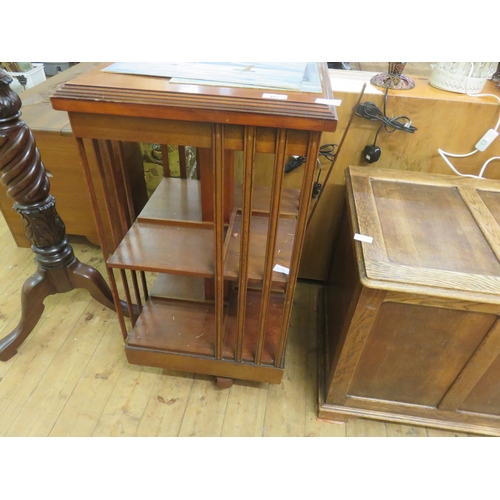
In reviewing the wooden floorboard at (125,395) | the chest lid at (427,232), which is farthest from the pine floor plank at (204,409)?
the chest lid at (427,232)

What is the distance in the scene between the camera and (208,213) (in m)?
1.09

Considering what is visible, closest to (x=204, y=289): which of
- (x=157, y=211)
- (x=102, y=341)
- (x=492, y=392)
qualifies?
(x=157, y=211)

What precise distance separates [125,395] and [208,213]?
735 mm

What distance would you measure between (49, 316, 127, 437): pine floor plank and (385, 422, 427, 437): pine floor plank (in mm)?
988

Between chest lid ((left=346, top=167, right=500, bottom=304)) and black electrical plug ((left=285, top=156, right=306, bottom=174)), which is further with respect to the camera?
black electrical plug ((left=285, top=156, right=306, bottom=174))

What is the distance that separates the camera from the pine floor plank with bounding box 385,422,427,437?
4.02 feet

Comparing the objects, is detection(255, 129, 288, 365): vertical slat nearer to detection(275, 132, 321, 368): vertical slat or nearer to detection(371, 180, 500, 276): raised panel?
detection(275, 132, 321, 368): vertical slat

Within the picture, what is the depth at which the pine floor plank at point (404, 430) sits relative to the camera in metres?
1.23

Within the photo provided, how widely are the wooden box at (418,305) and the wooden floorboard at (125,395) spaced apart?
129mm

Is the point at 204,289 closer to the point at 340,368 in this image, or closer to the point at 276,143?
the point at 340,368

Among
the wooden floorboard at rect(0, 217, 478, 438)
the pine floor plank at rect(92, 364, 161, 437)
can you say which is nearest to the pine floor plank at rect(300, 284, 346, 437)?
the wooden floorboard at rect(0, 217, 478, 438)

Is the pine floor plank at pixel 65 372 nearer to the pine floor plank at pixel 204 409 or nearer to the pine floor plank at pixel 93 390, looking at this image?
the pine floor plank at pixel 93 390

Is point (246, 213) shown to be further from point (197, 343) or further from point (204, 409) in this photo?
point (204, 409)

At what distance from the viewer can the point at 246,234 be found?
0.87 m
